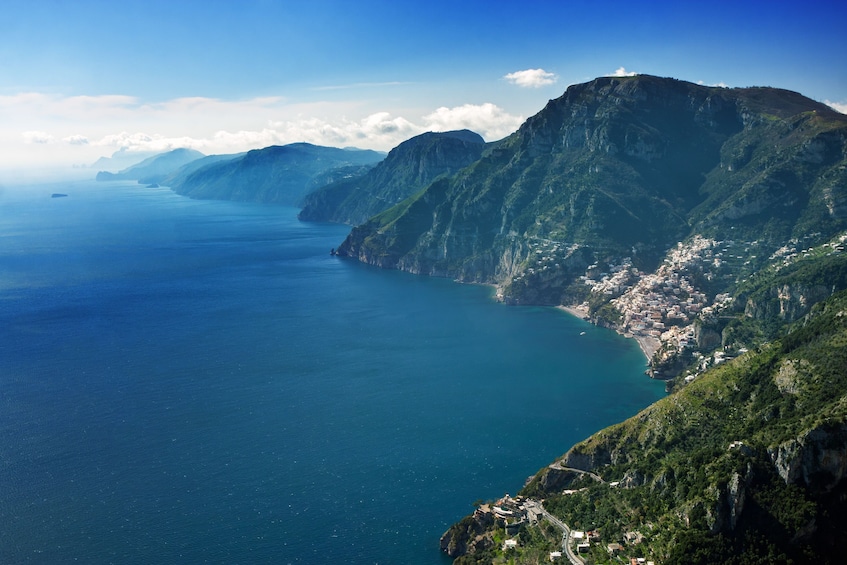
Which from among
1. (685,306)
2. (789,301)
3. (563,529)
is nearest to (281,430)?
(563,529)

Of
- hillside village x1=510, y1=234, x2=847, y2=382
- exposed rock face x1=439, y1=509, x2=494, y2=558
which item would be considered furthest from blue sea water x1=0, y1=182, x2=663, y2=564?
hillside village x1=510, y1=234, x2=847, y2=382

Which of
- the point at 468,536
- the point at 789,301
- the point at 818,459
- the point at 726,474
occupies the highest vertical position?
the point at 789,301

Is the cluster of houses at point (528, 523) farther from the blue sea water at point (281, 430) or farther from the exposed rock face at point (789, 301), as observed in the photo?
the exposed rock face at point (789, 301)

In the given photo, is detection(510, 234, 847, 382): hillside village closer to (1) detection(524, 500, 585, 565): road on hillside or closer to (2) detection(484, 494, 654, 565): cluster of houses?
(1) detection(524, 500, 585, 565): road on hillside

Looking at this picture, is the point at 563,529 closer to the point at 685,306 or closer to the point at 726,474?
the point at 726,474

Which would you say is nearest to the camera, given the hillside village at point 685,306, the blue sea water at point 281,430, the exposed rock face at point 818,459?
the exposed rock face at point 818,459

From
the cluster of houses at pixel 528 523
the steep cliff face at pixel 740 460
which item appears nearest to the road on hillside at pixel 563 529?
the cluster of houses at pixel 528 523

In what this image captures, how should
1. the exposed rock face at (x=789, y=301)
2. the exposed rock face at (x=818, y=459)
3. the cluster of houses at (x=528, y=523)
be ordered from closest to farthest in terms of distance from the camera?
the exposed rock face at (x=818, y=459)
the cluster of houses at (x=528, y=523)
the exposed rock face at (x=789, y=301)
